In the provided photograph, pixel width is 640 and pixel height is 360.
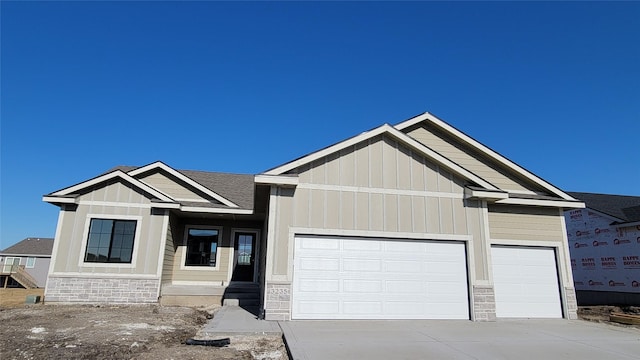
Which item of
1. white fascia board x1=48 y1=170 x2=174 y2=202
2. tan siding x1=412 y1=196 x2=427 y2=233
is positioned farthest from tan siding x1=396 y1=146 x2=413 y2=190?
white fascia board x1=48 y1=170 x2=174 y2=202

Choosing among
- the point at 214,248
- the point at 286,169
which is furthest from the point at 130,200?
the point at 286,169

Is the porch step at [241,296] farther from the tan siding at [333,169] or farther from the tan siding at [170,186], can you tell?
the tan siding at [333,169]

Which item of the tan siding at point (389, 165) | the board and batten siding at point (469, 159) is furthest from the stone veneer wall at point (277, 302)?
the board and batten siding at point (469, 159)

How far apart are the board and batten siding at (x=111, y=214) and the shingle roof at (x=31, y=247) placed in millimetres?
30629

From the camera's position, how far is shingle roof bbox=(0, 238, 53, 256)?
118 feet

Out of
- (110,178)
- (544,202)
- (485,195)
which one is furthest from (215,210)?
(544,202)

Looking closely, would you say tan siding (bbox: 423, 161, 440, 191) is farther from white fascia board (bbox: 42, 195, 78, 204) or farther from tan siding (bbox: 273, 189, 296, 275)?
white fascia board (bbox: 42, 195, 78, 204)

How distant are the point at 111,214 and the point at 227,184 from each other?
17.8 ft

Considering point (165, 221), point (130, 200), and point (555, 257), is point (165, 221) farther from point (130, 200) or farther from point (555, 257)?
point (555, 257)

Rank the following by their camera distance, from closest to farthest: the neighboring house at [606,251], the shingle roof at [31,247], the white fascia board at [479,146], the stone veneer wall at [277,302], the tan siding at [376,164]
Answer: the stone veneer wall at [277,302]
the tan siding at [376,164]
the white fascia board at [479,146]
the neighboring house at [606,251]
the shingle roof at [31,247]

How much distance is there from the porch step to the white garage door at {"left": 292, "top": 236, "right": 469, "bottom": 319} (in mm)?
4168

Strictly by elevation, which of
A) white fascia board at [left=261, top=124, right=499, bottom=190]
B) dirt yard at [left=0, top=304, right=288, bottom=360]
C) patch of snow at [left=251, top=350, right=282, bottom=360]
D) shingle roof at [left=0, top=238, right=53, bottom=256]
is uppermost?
white fascia board at [left=261, top=124, right=499, bottom=190]

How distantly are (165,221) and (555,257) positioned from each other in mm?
12314

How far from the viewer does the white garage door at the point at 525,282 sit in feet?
35.4
